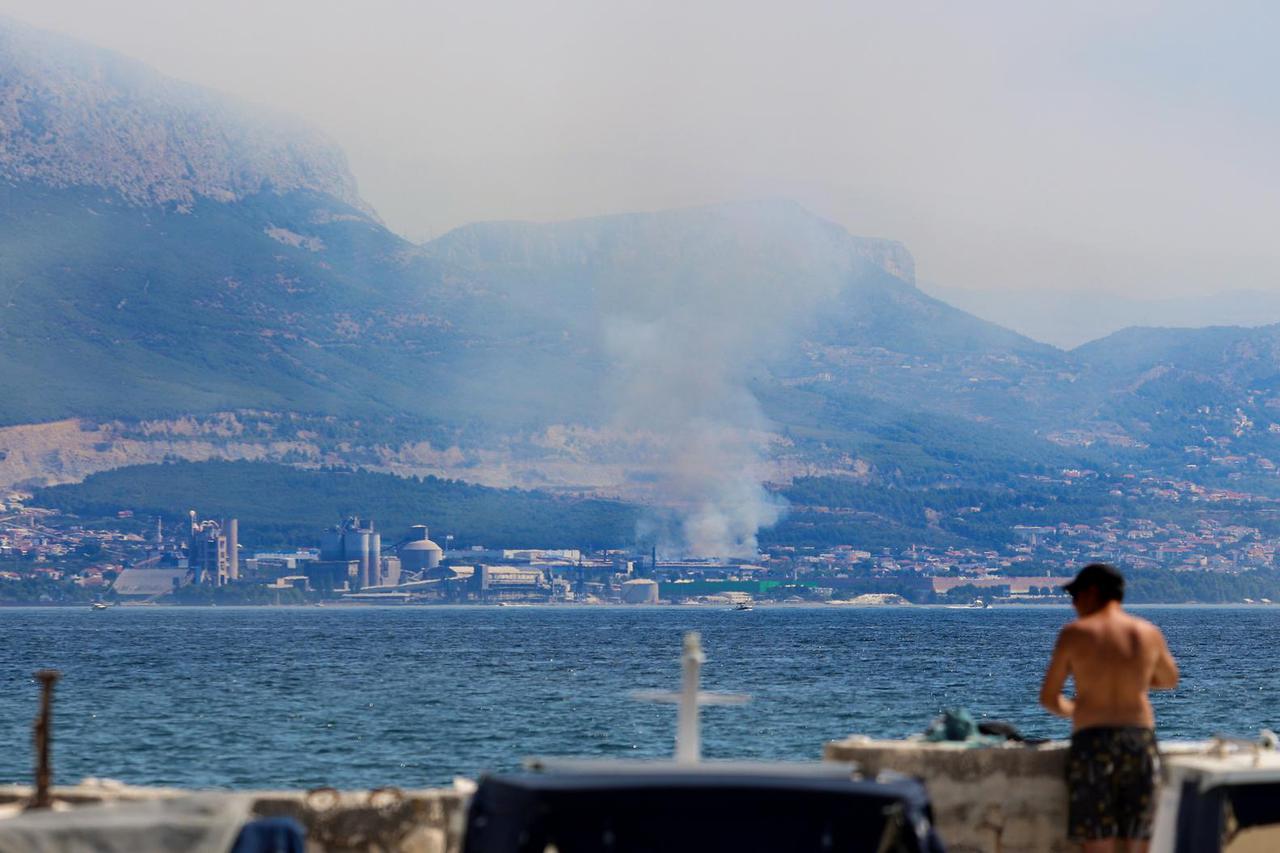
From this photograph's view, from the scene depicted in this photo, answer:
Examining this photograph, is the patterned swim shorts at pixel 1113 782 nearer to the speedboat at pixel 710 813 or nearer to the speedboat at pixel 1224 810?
the speedboat at pixel 1224 810

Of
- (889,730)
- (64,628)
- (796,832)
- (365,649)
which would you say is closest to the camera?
(796,832)

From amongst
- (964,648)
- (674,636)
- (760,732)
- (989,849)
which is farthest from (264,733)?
(674,636)

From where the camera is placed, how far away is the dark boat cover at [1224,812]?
764 centimetres

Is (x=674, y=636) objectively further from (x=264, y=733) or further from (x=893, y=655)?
(x=264, y=733)

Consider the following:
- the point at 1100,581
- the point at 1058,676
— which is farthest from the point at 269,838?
the point at 1100,581

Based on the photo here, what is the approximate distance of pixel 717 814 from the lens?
582 cm

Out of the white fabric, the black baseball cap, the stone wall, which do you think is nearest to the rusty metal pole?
the white fabric

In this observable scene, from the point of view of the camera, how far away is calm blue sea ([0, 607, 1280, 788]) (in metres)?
46.4

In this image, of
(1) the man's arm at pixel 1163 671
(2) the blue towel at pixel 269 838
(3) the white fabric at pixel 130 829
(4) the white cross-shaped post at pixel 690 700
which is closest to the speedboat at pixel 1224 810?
(1) the man's arm at pixel 1163 671

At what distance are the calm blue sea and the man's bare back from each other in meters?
31.7

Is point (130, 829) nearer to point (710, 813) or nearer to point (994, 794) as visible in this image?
point (710, 813)

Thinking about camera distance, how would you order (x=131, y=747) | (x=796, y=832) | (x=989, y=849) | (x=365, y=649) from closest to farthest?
1. (x=796, y=832)
2. (x=989, y=849)
3. (x=131, y=747)
4. (x=365, y=649)

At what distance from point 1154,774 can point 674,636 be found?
136m

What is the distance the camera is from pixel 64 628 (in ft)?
535
